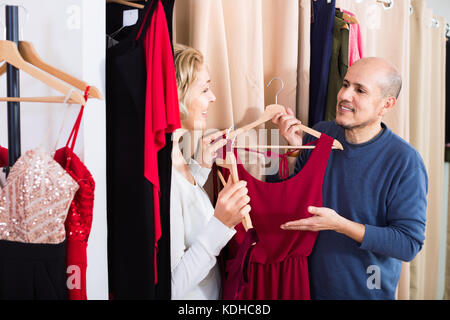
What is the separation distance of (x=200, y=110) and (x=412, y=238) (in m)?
0.82

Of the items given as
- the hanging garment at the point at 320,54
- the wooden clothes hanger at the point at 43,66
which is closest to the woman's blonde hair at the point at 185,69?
the wooden clothes hanger at the point at 43,66

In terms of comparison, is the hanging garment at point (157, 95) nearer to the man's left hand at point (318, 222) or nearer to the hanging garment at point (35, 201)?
the hanging garment at point (35, 201)

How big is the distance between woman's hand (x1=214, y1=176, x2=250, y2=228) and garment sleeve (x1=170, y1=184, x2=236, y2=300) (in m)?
0.02

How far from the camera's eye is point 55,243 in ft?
2.49

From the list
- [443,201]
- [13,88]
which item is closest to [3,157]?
[13,88]

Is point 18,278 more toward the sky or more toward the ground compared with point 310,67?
more toward the ground

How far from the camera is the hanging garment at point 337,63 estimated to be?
4.45ft

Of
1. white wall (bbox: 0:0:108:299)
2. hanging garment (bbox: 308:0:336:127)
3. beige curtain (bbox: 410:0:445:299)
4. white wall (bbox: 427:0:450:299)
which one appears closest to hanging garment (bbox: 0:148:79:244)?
white wall (bbox: 0:0:108:299)

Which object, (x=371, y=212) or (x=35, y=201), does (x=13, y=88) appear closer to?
(x=35, y=201)

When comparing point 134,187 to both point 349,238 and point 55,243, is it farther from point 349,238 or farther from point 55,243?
point 349,238

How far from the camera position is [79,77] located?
0.86 meters

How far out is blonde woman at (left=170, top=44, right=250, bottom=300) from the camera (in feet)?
3.34

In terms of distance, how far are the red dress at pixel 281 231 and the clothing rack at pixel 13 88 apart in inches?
25.9
